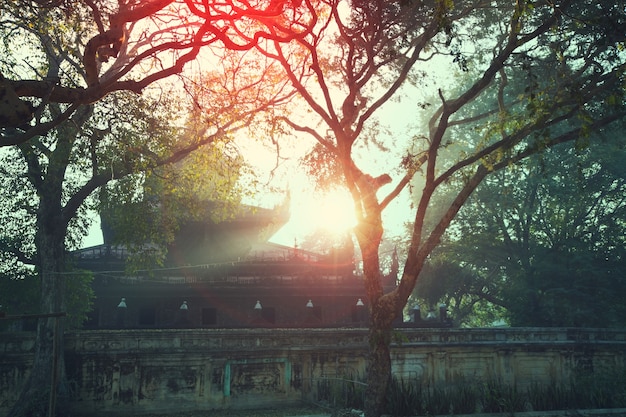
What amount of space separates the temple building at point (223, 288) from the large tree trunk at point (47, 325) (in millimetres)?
8610

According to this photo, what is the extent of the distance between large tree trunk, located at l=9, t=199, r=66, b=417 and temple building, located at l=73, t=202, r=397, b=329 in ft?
28.2

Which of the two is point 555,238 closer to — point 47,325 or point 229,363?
point 229,363

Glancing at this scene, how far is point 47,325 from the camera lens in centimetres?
1482

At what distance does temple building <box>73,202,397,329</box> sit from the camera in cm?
2502

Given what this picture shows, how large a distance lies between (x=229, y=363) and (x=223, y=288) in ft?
31.5

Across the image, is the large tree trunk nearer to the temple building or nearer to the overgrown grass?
the overgrown grass

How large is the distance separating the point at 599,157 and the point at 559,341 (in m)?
10.4

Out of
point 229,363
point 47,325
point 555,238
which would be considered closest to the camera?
point 47,325

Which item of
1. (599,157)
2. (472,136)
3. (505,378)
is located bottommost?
(505,378)

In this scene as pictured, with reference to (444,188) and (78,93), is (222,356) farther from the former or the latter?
(444,188)

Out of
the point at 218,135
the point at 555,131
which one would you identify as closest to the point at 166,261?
the point at 218,135

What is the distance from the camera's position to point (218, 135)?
1484 centimetres

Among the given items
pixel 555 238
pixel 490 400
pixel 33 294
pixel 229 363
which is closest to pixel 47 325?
pixel 33 294

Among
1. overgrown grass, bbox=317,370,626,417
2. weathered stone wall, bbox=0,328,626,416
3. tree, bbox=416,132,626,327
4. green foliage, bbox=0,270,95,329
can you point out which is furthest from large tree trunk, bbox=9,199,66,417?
tree, bbox=416,132,626,327
